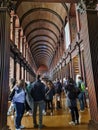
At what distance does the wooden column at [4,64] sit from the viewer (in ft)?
13.9

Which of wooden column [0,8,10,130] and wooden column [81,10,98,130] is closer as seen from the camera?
wooden column [0,8,10,130]

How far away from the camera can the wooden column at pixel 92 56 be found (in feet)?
15.0

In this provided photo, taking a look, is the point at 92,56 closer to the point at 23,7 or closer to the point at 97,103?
the point at 97,103

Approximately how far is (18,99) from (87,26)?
9.41 feet

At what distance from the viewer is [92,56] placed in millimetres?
4723

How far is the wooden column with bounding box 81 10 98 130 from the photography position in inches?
180

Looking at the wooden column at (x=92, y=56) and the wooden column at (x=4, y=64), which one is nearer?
the wooden column at (x=4, y=64)

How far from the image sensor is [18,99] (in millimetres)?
5059

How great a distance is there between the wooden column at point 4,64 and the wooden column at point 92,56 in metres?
2.22

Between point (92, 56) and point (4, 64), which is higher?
point (92, 56)

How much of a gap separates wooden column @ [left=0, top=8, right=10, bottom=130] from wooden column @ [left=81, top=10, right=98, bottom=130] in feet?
7.28

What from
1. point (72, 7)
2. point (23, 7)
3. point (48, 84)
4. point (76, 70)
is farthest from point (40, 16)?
point (48, 84)

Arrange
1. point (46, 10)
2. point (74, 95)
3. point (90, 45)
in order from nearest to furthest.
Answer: point (90, 45), point (74, 95), point (46, 10)

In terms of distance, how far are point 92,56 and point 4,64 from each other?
2.33 metres
